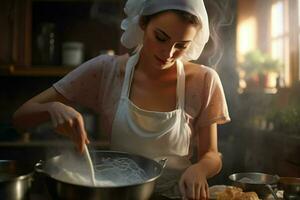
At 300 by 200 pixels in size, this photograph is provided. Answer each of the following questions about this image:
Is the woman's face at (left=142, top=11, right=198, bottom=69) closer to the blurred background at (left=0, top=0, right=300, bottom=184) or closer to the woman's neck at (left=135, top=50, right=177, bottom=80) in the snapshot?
the woman's neck at (left=135, top=50, right=177, bottom=80)

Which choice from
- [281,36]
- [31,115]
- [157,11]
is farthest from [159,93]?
[281,36]

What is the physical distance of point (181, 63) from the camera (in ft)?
4.65

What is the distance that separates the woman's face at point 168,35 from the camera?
3.87ft

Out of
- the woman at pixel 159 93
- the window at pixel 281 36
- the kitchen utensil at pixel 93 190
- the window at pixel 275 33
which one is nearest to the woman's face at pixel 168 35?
the woman at pixel 159 93

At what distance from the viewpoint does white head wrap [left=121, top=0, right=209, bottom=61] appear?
47.2 inches

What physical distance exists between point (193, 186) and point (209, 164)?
0.18 metres

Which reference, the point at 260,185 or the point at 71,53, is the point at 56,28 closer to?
the point at 71,53

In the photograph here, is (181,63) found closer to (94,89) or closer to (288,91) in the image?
(94,89)

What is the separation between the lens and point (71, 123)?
3.00ft

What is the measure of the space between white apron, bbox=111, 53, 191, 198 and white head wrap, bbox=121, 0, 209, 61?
6.3 inches

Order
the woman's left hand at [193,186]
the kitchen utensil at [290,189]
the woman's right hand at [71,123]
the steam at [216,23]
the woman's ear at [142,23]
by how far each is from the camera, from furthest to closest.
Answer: the steam at [216,23], the woman's ear at [142,23], the kitchen utensil at [290,189], the woman's left hand at [193,186], the woman's right hand at [71,123]

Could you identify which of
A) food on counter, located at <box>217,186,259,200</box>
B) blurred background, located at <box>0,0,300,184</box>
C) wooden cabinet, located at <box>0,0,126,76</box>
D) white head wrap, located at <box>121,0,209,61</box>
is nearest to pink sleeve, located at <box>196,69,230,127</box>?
white head wrap, located at <box>121,0,209,61</box>

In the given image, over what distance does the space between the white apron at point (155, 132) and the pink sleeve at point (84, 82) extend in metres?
0.13

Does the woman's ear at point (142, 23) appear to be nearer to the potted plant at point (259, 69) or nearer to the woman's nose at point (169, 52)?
the woman's nose at point (169, 52)
